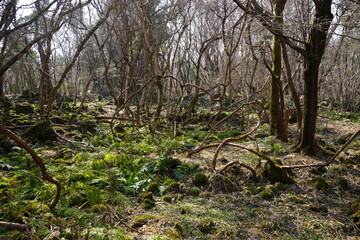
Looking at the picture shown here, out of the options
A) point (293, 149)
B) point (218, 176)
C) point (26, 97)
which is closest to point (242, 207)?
point (218, 176)

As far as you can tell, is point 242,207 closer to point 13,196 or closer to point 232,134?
point 13,196

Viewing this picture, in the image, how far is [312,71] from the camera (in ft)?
17.4

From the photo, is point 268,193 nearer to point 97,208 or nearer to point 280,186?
point 280,186

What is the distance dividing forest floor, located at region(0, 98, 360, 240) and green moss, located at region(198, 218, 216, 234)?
0.01 metres

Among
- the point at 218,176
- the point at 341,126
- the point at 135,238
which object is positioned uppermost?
the point at 341,126

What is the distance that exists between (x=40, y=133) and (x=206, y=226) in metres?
6.03

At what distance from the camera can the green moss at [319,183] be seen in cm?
418

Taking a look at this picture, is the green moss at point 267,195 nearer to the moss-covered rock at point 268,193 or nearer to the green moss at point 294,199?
the moss-covered rock at point 268,193

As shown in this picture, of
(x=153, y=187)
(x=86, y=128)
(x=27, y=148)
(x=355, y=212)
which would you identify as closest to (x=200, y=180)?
(x=153, y=187)

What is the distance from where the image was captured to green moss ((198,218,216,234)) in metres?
3.04

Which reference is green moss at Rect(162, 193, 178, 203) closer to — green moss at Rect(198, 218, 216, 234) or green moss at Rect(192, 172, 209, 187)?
green moss at Rect(192, 172, 209, 187)

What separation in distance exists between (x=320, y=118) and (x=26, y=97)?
17804 millimetres

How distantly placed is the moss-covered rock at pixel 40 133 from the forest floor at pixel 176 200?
107 centimetres

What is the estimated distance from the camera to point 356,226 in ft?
9.93
